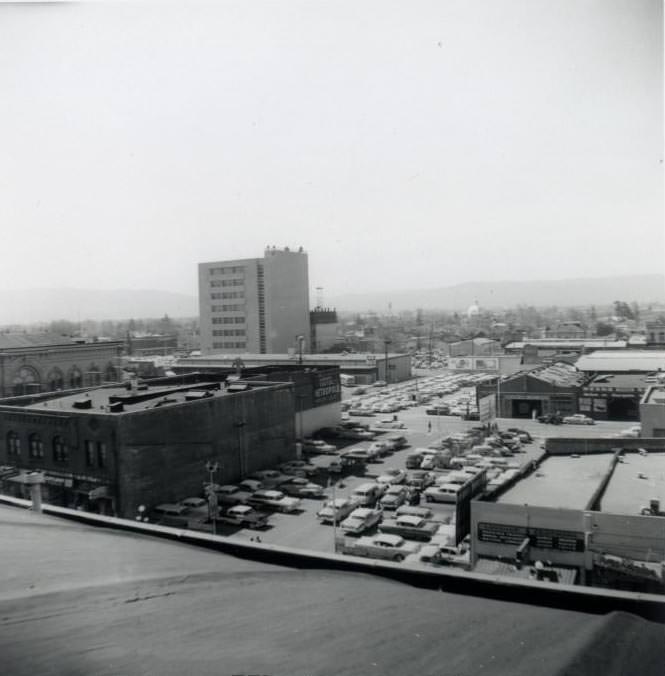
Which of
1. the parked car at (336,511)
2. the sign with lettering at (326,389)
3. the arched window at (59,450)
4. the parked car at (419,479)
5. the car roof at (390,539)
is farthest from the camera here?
the sign with lettering at (326,389)

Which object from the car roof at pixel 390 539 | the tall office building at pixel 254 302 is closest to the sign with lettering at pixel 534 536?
the car roof at pixel 390 539

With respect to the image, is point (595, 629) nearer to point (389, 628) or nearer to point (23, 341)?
point (389, 628)

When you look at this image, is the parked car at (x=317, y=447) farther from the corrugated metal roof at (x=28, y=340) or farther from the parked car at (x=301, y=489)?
the corrugated metal roof at (x=28, y=340)

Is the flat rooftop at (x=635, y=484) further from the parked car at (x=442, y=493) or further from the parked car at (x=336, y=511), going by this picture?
the parked car at (x=336, y=511)

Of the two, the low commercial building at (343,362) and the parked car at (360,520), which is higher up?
the low commercial building at (343,362)

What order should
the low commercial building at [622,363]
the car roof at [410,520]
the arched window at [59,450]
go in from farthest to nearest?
1. the low commercial building at [622,363]
2. the arched window at [59,450]
3. the car roof at [410,520]

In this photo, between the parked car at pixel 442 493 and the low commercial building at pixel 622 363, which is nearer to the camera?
the parked car at pixel 442 493

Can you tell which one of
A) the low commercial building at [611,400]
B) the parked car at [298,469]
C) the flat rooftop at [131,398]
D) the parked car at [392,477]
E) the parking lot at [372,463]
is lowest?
the parking lot at [372,463]
